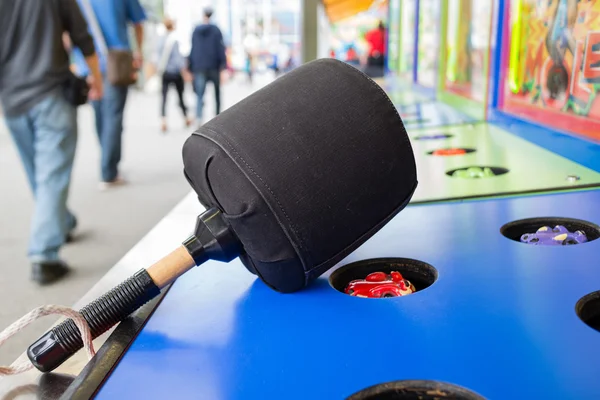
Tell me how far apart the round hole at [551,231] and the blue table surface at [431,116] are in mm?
1238

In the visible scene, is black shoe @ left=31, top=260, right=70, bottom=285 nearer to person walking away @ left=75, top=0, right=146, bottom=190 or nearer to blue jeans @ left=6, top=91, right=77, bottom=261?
blue jeans @ left=6, top=91, right=77, bottom=261

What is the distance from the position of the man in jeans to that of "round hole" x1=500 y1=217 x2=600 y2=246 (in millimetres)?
1609

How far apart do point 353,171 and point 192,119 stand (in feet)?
19.8

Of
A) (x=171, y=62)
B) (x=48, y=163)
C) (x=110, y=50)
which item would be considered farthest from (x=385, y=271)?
(x=171, y=62)

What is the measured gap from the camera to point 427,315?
0.71 metres

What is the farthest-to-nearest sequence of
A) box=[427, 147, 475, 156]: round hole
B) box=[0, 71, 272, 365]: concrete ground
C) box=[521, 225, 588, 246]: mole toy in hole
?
1. box=[0, 71, 272, 365]: concrete ground
2. box=[427, 147, 475, 156]: round hole
3. box=[521, 225, 588, 246]: mole toy in hole

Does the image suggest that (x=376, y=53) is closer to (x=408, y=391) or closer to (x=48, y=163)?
(x=48, y=163)

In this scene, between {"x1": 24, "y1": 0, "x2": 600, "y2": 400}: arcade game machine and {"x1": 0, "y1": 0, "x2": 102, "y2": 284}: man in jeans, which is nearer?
{"x1": 24, "y1": 0, "x2": 600, "y2": 400}: arcade game machine

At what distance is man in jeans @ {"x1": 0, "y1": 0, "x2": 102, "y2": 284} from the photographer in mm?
2041

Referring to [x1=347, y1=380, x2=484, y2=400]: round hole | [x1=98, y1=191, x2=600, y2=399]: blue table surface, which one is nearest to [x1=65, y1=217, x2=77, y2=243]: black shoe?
[x1=98, y1=191, x2=600, y2=399]: blue table surface

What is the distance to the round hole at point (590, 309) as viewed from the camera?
2.35 ft

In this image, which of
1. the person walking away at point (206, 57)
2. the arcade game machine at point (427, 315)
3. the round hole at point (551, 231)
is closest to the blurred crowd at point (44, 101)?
the arcade game machine at point (427, 315)

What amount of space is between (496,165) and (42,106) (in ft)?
4.92

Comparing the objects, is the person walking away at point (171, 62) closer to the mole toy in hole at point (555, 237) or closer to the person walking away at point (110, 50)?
the person walking away at point (110, 50)
